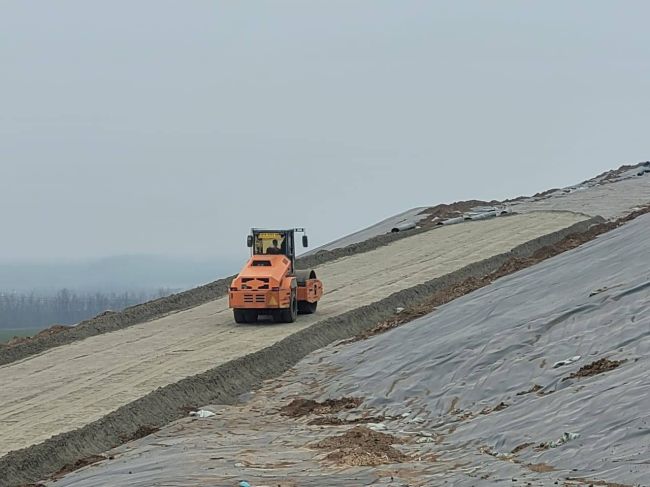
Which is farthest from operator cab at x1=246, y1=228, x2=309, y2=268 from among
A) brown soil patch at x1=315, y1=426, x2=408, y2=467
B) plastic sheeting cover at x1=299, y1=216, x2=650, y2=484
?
brown soil patch at x1=315, y1=426, x2=408, y2=467

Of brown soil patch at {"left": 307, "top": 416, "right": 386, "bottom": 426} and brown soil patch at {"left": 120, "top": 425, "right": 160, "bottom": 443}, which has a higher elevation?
brown soil patch at {"left": 120, "top": 425, "right": 160, "bottom": 443}

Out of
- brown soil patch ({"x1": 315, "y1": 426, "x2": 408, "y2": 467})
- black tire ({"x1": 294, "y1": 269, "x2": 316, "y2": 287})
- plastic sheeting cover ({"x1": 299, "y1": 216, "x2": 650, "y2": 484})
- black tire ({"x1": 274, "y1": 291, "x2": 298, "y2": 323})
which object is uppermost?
black tire ({"x1": 294, "y1": 269, "x2": 316, "y2": 287})

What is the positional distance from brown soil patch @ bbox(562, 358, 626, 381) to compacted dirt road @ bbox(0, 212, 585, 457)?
801cm

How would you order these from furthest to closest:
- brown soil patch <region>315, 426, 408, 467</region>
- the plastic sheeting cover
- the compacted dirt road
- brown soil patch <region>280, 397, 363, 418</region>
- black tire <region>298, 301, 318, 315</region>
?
black tire <region>298, 301, 318, 315</region>, the compacted dirt road, brown soil patch <region>280, 397, 363, 418</region>, brown soil patch <region>315, 426, 408, 467</region>, the plastic sheeting cover

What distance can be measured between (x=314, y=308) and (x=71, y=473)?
12984mm

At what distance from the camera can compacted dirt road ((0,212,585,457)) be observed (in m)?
18.4

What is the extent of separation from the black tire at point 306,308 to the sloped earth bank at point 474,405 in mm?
5076

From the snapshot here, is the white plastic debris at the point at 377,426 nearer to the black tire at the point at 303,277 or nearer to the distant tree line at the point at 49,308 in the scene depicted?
the black tire at the point at 303,277

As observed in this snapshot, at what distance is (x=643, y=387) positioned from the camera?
11789 mm

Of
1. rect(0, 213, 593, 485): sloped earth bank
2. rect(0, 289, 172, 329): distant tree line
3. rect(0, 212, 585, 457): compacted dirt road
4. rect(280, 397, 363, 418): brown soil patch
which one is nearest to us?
rect(0, 213, 593, 485): sloped earth bank

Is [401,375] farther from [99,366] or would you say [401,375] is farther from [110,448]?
[99,366]

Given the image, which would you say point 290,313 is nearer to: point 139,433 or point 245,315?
point 245,315

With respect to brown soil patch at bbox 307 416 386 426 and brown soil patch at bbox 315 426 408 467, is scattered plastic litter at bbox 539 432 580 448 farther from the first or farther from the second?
brown soil patch at bbox 307 416 386 426

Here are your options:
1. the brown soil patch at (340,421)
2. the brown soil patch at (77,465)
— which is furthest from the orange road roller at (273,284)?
the brown soil patch at (77,465)
